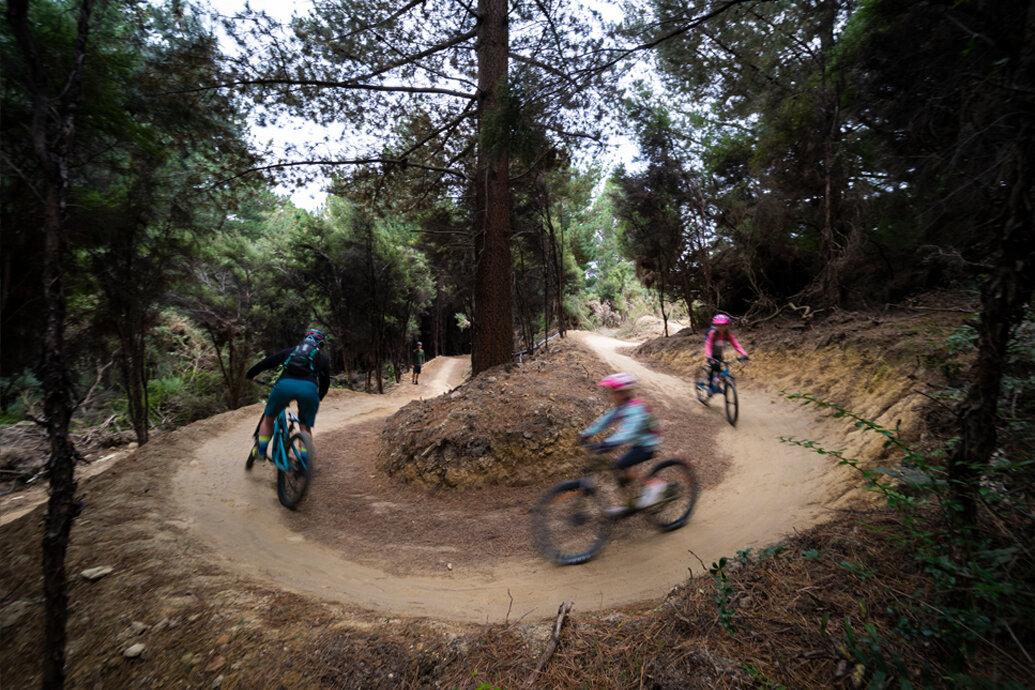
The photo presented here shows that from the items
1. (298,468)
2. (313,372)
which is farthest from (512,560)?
(313,372)

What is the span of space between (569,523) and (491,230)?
6.16 meters

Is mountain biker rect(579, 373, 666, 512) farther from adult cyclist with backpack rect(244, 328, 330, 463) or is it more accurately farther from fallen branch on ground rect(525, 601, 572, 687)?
adult cyclist with backpack rect(244, 328, 330, 463)

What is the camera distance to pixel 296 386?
5270 mm

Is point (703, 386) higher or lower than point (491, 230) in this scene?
lower

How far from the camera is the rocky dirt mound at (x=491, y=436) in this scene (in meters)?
5.81

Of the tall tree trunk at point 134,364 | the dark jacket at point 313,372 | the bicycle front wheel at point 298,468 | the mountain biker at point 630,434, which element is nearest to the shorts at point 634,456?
the mountain biker at point 630,434

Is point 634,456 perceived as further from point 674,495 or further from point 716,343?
point 716,343

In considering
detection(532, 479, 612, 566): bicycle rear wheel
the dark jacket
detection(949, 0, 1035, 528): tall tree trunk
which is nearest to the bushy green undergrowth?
detection(949, 0, 1035, 528): tall tree trunk

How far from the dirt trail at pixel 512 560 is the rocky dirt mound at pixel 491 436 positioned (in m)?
0.65

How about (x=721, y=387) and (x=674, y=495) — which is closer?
(x=674, y=495)

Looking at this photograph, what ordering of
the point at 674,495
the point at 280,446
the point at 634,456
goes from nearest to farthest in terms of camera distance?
the point at 634,456
the point at 674,495
the point at 280,446

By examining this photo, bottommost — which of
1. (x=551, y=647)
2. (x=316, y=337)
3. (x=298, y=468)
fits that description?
(x=551, y=647)

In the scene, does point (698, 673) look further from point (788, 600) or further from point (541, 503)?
point (541, 503)

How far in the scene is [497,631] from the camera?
276 centimetres
